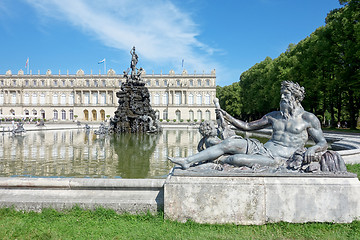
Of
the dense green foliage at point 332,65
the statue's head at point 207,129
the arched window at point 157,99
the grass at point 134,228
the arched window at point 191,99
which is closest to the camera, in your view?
the grass at point 134,228

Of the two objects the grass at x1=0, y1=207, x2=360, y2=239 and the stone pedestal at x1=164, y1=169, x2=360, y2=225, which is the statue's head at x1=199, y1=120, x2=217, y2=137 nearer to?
the stone pedestal at x1=164, y1=169, x2=360, y2=225

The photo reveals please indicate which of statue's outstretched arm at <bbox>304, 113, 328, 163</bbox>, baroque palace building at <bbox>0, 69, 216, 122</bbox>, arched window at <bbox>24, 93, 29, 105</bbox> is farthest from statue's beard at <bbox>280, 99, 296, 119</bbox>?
arched window at <bbox>24, 93, 29, 105</bbox>

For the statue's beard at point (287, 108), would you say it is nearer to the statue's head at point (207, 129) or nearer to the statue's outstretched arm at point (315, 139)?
the statue's outstretched arm at point (315, 139)

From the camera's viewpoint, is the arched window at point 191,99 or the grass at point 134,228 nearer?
the grass at point 134,228

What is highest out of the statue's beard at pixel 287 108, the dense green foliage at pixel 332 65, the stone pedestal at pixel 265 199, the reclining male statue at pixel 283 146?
the dense green foliage at pixel 332 65

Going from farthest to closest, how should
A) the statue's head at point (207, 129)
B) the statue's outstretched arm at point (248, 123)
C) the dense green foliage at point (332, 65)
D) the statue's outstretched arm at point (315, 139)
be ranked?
the dense green foliage at point (332, 65), the statue's outstretched arm at point (248, 123), the statue's head at point (207, 129), the statue's outstretched arm at point (315, 139)

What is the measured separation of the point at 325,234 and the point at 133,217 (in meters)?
2.28

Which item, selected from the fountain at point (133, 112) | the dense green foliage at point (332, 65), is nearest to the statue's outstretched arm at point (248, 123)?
the fountain at point (133, 112)

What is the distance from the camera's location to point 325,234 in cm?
276

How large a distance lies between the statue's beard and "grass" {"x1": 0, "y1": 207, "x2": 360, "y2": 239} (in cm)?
157

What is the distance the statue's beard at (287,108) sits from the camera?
3738 millimetres

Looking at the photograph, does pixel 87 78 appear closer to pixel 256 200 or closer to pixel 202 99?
pixel 202 99

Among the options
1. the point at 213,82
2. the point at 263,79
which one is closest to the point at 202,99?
the point at 213,82

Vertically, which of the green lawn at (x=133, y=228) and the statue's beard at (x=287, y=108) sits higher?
the statue's beard at (x=287, y=108)
